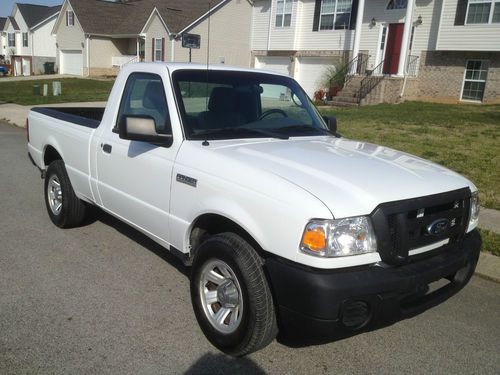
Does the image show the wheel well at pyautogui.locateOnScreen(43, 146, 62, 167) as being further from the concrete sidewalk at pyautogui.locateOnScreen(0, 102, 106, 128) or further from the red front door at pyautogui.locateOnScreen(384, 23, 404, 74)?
the red front door at pyautogui.locateOnScreen(384, 23, 404, 74)

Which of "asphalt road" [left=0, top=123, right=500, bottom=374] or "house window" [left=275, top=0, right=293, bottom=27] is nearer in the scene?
"asphalt road" [left=0, top=123, right=500, bottom=374]

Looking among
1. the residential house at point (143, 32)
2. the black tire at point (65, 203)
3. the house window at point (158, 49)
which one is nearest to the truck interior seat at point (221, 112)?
the black tire at point (65, 203)

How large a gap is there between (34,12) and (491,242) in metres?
58.2

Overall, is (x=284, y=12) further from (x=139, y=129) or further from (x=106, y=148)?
(x=139, y=129)

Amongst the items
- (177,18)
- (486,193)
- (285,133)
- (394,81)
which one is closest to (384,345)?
(285,133)

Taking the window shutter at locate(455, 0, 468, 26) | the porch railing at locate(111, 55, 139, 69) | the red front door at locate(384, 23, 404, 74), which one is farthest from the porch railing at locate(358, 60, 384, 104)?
the porch railing at locate(111, 55, 139, 69)

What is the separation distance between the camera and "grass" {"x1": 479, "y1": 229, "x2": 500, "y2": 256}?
16.4 ft

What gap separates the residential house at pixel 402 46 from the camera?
20.9 m

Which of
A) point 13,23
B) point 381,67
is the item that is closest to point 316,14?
point 381,67

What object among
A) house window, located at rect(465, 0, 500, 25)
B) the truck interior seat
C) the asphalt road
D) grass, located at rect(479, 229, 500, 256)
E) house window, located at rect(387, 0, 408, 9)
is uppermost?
house window, located at rect(387, 0, 408, 9)

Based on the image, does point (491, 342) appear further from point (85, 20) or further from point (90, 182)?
point (85, 20)

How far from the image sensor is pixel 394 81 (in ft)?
70.8

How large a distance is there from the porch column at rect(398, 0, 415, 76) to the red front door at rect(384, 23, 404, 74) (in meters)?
1.03

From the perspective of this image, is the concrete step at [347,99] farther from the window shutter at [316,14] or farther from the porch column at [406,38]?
the window shutter at [316,14]
